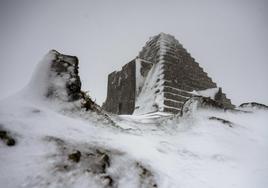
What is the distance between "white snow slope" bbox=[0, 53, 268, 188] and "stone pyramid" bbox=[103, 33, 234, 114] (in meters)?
→ 6.77

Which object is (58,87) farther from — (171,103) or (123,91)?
(123,91)

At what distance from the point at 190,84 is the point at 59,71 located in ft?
35.3

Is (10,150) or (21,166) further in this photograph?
(10,150)

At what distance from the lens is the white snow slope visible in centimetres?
181

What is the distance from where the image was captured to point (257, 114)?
15.5ft

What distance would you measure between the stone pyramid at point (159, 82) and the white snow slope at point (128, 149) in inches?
267

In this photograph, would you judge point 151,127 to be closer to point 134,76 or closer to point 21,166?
point 21,166

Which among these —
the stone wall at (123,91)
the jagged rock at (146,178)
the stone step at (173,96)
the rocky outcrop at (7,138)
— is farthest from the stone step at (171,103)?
the rocky outcrop at (7,138)

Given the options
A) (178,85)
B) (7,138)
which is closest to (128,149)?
(7,138)

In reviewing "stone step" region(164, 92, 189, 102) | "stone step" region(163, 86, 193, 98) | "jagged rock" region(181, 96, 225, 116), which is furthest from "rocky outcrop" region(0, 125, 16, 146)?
"stone step" region(163, 86, 193, 98)

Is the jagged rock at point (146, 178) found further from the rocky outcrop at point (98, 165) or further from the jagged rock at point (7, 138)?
the jagged rock at point (7, 138)

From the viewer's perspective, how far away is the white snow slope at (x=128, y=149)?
1.81m

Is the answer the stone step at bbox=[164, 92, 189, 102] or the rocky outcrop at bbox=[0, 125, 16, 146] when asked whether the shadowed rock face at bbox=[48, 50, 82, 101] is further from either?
the stone step at bbox=[164, 92, 189, 102]

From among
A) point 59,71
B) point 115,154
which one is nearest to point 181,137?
point 115,154
